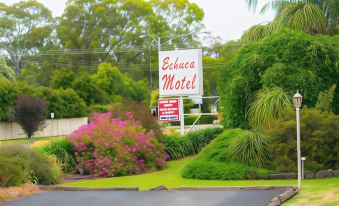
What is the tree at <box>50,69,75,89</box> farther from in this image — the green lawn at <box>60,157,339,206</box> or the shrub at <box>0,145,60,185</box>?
the shrub at <box>0,145,60,185</box>

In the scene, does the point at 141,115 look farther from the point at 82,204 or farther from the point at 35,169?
the point at 82,204

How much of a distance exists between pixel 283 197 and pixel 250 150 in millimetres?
5758

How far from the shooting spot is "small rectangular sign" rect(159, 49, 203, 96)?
95.0 feet

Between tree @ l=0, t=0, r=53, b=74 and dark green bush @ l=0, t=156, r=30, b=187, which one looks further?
tree @ l=0, t=0, r=53, b=74

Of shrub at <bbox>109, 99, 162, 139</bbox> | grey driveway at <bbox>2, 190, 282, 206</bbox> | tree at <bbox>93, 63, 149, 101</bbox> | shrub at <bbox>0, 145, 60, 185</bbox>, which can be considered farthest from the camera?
tree at <bbox>93, 63, 149, 101</bbox>

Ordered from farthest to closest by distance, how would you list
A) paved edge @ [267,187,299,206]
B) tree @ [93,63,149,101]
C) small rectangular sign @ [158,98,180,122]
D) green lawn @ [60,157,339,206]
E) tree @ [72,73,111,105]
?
tree @ [93,63,149,101]
tree @ [72,73,111,105]
small rectangular sign @ [158,98,180,122]
green lawn @ [60,157,339,206]
paved edge @ [267,187,299,206]

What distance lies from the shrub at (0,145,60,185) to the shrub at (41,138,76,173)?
7.39ft

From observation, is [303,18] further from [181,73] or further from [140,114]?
[140,114]

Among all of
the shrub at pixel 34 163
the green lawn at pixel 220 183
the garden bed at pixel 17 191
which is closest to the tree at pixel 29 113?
the green lawn at pixel 220 183

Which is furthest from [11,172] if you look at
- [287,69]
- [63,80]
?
[63,80]

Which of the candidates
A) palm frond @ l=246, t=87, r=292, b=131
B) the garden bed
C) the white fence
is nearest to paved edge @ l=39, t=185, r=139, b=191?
the garden bed

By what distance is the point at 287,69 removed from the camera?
22.5m

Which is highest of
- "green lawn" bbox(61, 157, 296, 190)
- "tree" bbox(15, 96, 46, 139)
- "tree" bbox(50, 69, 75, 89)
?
"tree" bbox(50, 69, 75, 89)

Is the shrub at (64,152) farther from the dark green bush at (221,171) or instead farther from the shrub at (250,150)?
the shrub at (250,150)
